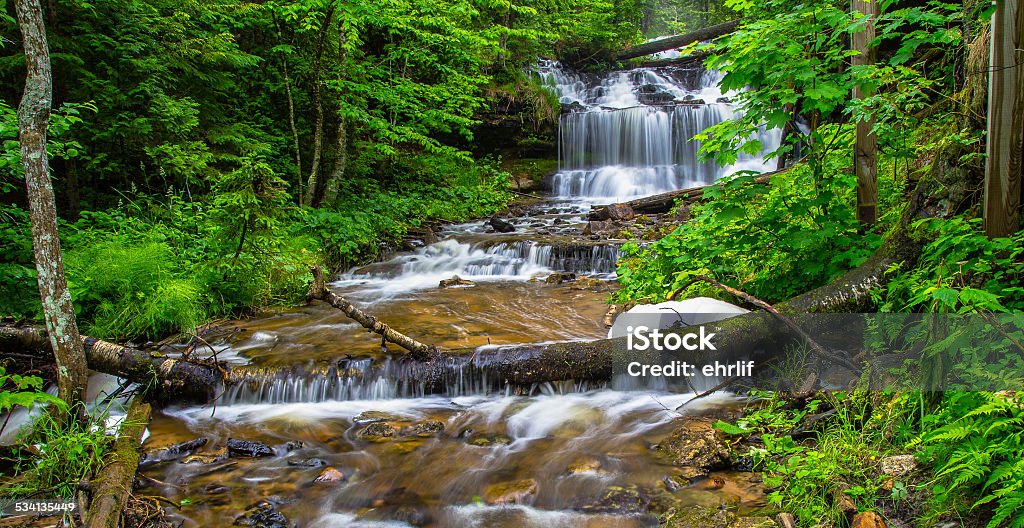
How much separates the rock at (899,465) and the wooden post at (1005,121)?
55.4 inches

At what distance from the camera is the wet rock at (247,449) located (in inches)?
165

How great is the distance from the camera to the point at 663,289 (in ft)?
20.0

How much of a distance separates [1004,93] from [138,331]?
771cm

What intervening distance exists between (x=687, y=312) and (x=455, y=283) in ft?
18.7

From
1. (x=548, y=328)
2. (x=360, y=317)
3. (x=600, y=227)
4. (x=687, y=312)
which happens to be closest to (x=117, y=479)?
(x=360, y=317)

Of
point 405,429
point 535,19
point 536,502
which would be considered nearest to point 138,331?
point 405,429

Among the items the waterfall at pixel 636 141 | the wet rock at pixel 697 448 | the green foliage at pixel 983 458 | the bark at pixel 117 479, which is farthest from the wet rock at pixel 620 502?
the waterfall at pixel 636 141

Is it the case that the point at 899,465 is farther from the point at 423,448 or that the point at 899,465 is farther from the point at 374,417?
the point at 374,417

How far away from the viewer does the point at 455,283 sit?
9.91 m

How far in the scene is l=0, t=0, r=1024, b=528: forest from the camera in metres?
2.99

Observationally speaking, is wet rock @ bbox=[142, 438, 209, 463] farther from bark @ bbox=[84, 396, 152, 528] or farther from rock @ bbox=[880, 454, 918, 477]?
rock @ bbox=[880, 454, 918, 477]

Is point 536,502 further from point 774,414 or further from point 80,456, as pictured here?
point 80,456

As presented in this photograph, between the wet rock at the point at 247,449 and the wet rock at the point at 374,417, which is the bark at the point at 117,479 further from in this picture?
the wet rock at the point at 374,417

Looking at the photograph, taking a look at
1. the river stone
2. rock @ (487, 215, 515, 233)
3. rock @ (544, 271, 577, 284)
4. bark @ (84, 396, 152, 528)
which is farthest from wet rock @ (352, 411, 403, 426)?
rock @ (487, 215, 515, 233)
